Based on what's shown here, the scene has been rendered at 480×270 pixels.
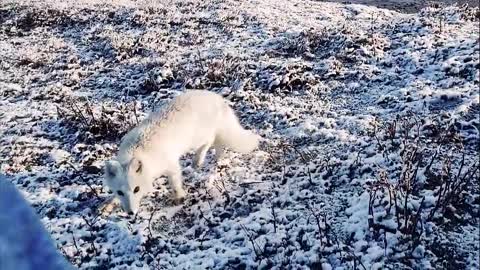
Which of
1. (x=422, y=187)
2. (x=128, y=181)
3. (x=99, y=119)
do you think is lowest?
(x=99, y=119)

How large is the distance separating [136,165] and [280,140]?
312 centimetres

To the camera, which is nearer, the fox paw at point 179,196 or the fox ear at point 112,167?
the fox ear at point 112,167

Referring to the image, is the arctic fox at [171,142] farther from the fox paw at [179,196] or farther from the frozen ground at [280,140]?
the frozen ground at [280,140]

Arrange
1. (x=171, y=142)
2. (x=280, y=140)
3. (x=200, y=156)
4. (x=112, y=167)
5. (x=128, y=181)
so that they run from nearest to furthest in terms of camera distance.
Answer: (x=112, y=167), (x=128, y=181), (x=171, y=142), (x=200, y=156), (x=280, y=140)

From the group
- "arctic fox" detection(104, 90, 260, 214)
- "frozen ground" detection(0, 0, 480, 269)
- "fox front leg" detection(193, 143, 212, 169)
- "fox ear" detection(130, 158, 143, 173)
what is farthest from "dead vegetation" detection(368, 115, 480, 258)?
"fox ear" detection(130, 158, 143, 173)

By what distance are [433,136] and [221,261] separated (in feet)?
13.0

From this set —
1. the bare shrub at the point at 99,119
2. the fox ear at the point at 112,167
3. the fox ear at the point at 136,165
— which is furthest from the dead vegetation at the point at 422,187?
the bare shrub at the point at 99,119

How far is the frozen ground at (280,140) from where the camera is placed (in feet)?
20.1

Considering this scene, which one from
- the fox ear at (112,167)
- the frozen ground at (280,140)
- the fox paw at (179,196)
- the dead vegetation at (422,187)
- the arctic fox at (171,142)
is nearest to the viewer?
the dead vegetation at (422,187)

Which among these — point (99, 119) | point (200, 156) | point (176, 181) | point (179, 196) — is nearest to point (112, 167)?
point (176, 181)

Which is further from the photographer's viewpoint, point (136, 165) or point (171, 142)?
point (171, 142)

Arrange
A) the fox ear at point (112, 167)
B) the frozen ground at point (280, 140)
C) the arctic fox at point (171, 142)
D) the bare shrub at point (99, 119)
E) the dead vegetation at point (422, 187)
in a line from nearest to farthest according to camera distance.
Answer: the dead vegetation at point (422, 187), the frozen ground at point (280, 140), the fox ear at point (112, 167), the arctic fox at point (171, 142), the bare shrub at point (99, 119)

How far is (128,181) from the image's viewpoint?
261 inches

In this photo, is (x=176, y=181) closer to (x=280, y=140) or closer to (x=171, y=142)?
(x=171, y=142)
